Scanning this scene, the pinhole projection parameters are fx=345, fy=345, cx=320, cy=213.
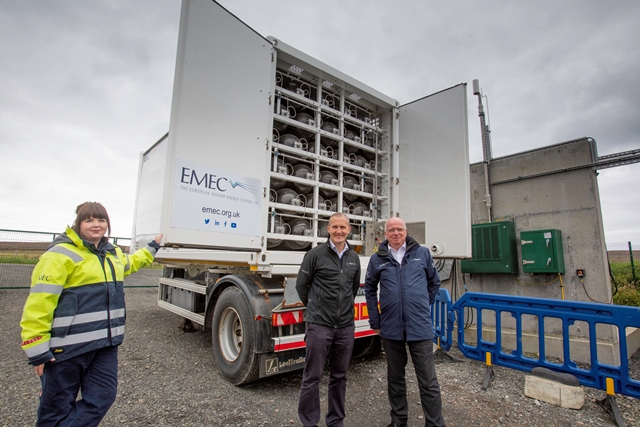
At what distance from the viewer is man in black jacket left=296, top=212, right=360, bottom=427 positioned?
8.07 feet

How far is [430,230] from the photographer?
4383 millimetres

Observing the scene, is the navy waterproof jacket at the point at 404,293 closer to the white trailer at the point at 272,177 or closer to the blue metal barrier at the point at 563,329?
the white trailer at the point at 272,177

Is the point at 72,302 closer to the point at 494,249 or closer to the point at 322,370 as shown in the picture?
the point at 322,370

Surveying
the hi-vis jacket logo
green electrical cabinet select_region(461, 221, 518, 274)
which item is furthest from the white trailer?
green electrical cabinet select_region(461, 221, 518, 274)

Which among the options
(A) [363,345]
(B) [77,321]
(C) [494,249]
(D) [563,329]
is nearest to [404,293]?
(D) [563,329]

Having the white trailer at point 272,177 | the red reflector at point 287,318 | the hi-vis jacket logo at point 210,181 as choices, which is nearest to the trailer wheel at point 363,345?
the white trailer at point 272,177

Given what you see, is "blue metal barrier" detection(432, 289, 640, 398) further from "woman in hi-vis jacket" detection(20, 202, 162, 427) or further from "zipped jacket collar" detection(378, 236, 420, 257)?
"woman in hi-vis jacket" detection(20, 202, 162, 427)

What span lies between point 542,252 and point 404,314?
12.8 feet

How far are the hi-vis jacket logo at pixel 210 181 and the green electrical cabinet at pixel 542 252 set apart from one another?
14.7 feet

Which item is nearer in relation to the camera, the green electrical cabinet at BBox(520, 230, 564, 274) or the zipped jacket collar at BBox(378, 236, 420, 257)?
the zipped jacket collar at BBox(378, 236, 420, 257)

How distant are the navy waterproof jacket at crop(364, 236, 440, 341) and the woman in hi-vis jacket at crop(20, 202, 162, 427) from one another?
181cm

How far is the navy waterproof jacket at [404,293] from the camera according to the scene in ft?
8.39

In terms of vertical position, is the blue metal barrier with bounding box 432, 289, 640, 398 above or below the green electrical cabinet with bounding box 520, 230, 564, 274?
below

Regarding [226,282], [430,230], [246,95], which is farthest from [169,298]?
[430,230]
